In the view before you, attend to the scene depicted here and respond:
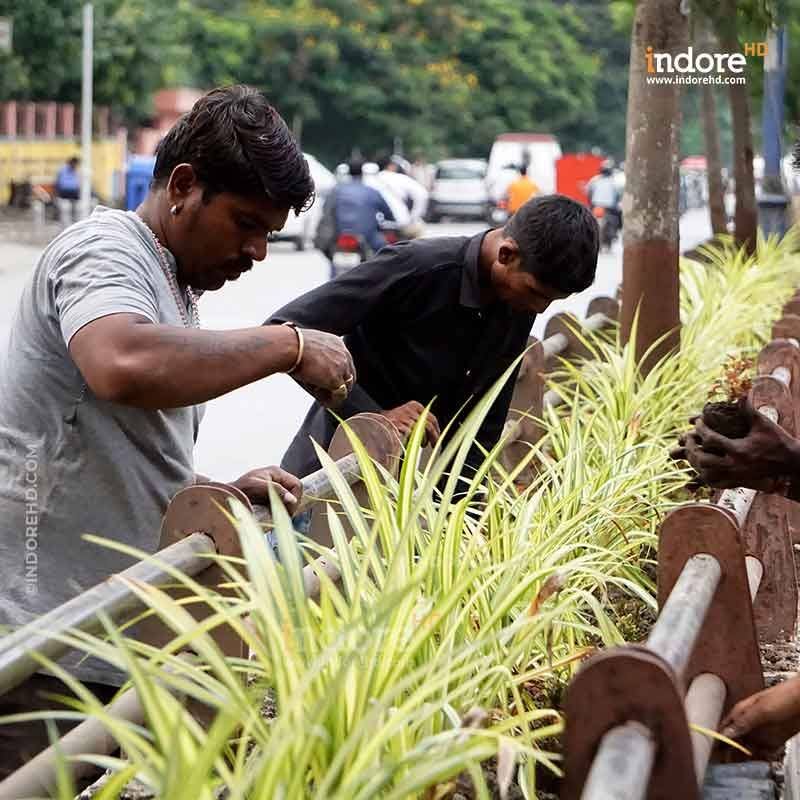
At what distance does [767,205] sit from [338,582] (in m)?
15.4

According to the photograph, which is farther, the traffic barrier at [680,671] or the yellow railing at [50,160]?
the yellow railing at [50,160]

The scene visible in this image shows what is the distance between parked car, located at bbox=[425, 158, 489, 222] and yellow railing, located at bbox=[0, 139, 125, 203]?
8070 millimetres

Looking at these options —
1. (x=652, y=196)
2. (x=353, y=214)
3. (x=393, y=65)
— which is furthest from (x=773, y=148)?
(x=393, y=65)

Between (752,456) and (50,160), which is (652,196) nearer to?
(752,456)

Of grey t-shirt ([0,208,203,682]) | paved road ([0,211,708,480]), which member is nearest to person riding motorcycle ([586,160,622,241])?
paved road ([0,211,708,480])

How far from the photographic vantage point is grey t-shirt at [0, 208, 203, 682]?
3.33 metres

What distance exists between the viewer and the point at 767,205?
19.0 m

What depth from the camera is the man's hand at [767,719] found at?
11.4ft

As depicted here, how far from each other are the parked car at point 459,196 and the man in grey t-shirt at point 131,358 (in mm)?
45435

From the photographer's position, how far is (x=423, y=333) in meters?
5.37

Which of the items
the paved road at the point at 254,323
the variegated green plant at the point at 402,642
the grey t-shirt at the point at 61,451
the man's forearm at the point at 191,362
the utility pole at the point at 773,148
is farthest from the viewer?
the utility pole at the point at 773,148

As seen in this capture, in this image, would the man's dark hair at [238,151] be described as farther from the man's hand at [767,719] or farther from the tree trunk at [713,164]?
the tree trunk at [713,164]
